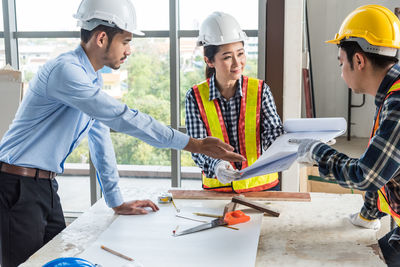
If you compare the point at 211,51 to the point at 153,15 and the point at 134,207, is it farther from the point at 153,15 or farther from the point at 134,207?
the point at 153,15

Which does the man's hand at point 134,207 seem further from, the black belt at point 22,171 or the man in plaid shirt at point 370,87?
the man in plaid shirt at point 370,87

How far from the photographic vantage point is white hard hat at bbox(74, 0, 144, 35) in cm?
187

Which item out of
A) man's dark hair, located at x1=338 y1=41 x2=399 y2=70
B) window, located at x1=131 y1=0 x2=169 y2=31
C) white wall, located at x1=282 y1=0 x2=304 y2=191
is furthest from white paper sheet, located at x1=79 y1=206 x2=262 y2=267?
window, located at x1=131 y1=0 x2=169 y2=31

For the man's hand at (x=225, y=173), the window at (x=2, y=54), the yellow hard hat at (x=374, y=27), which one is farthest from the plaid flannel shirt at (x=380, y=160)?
the window at (x=2, y=54)

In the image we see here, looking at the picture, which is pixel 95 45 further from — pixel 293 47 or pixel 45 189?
pixel 293 47

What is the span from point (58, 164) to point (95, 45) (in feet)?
1.78

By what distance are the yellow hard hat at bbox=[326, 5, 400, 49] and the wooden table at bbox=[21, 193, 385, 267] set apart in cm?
69

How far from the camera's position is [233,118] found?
234cm

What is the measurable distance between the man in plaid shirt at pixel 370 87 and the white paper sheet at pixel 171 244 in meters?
0.36

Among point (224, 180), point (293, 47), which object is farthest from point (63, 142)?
point (293, 47)

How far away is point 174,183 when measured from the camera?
165 inches

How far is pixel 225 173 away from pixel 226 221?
299 millimetres

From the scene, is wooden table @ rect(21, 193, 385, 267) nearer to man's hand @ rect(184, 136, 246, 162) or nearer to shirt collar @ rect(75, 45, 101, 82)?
man's hand @ rect(184, 136, 246, 162)

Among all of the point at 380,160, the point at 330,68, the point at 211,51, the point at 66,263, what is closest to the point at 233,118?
the point at 211,51
